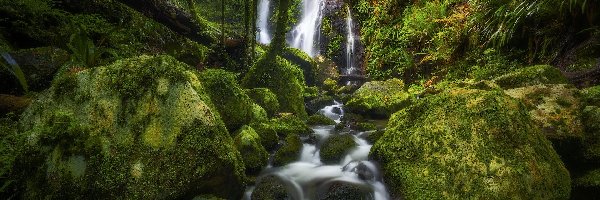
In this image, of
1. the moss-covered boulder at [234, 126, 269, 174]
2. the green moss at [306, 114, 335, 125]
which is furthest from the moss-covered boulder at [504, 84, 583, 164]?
the green moss at [306, 114, 335, 125]

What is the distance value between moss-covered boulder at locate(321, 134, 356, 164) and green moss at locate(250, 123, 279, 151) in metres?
0.83

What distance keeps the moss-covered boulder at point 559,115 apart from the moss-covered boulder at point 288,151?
3.29 m

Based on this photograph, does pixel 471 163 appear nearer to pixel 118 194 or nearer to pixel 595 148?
pixel 595 148

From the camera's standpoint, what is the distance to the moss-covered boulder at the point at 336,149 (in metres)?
5.52

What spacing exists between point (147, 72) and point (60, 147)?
1008 millimetres

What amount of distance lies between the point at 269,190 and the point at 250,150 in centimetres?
77

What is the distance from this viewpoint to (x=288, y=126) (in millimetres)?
6727

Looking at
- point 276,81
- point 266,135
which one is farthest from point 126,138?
point 276,81

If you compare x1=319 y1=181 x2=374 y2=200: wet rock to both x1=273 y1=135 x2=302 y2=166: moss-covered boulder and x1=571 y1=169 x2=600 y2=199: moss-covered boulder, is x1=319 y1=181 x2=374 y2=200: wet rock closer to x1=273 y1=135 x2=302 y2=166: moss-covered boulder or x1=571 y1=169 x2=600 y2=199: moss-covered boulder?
x1=273 y1=135 x2=302 y2=166: moss-covered boulder

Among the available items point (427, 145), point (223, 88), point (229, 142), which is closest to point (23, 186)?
point (229, 142)

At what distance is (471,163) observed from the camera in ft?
11.1

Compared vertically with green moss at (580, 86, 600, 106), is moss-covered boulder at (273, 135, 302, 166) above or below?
below

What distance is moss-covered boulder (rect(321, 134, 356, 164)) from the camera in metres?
5.52

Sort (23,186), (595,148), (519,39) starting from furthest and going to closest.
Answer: (519,39)
(595,148)
(23,186)
